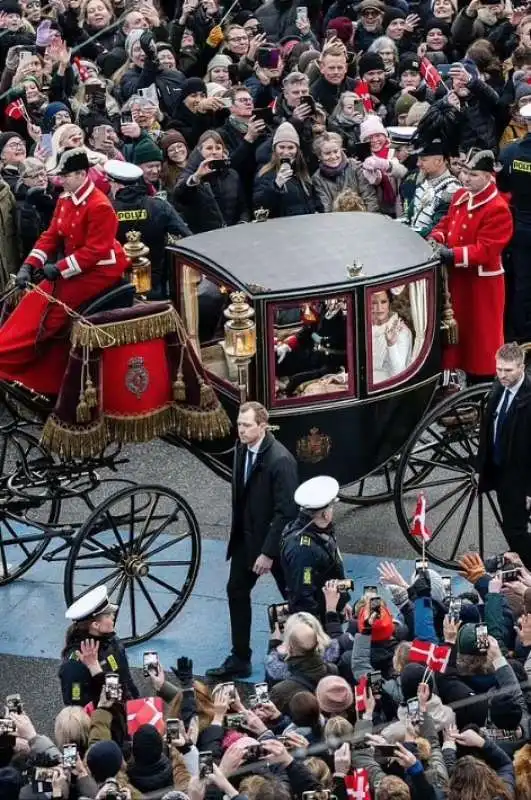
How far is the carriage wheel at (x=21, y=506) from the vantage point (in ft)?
34.1

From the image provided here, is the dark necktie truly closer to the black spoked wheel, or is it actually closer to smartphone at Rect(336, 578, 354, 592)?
the black spoked wheel

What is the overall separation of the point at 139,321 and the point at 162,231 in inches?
110

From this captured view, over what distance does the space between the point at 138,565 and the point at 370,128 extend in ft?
17.7

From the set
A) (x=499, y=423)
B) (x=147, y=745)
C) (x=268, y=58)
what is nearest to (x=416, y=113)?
(x=268, y=58)

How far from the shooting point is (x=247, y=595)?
10.3 metres

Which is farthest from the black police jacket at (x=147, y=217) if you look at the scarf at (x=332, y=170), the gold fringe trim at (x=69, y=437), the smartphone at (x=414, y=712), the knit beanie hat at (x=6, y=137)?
the smartphone at (x=414, y=712)

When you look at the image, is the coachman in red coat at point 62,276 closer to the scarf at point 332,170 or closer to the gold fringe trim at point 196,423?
the gold fringe trim at point 196,423

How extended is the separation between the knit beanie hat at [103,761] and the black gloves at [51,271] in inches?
130

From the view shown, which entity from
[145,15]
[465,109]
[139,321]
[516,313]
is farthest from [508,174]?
[145,15]

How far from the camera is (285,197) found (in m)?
A: 13.7

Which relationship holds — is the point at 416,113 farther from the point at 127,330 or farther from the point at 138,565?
the point at 138,565

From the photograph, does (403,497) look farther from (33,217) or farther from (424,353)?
(33,217)

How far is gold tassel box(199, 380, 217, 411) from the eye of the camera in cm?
1029

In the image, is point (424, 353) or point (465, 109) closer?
point (424, 353)
